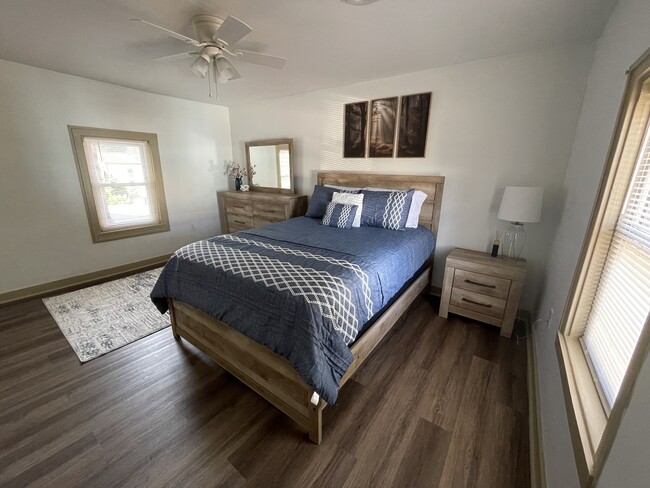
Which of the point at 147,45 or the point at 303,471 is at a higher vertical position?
the point at 147,45

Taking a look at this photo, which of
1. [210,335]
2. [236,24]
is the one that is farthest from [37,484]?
[236,24]

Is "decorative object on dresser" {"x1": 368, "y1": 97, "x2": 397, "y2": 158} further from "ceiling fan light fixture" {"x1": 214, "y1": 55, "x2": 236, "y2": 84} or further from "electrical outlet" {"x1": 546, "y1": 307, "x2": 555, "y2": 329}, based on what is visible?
"electrical outlet" {"x1": 546, "y1": 307, "x2": 555, "y2": 329}

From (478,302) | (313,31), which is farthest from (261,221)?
(478,302)

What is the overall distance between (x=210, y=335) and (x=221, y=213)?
132 inches

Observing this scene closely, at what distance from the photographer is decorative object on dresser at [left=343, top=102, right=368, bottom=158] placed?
309 cm

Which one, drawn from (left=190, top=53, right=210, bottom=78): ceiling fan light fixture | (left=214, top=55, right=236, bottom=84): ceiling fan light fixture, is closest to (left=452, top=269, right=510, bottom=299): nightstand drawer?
(left=214, top=55, right=236, bottom=84): ceiling fan light fixture

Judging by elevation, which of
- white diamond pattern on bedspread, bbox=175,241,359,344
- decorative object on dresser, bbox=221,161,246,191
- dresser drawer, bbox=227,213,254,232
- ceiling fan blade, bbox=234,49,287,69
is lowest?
dresser drawer, bbox=227,213,254,232

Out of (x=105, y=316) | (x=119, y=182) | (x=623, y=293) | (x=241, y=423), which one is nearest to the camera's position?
(x=623, y=293)

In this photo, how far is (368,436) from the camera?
1426mm

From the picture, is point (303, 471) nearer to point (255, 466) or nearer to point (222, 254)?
point (255, 466)

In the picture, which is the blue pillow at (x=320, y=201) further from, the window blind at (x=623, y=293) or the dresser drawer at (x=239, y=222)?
the window blind at (x=623, y=293)

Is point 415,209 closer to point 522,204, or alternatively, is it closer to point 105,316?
point 522,204

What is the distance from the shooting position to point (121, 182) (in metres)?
3.48

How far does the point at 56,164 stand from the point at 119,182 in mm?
619
